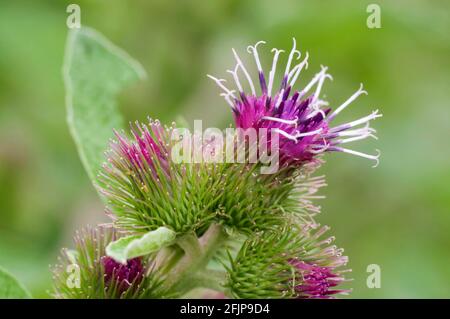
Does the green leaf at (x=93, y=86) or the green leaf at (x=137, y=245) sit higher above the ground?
the green leaf at (x=93, y=86)

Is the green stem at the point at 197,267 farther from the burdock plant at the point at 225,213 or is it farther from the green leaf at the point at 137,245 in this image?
the green leaf at the point at 137,245

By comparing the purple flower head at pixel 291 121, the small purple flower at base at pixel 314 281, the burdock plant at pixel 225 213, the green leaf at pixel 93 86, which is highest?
the green leaf at pixel 93 86

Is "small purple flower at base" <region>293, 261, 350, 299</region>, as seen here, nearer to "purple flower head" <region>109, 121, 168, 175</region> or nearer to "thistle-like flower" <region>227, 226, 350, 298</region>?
"thistle-like flower" <region>227, 226, 350, 298</region>

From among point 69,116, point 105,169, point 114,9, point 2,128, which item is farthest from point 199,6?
point 105,169

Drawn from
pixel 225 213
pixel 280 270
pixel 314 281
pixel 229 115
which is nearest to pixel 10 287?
pixel 225 213

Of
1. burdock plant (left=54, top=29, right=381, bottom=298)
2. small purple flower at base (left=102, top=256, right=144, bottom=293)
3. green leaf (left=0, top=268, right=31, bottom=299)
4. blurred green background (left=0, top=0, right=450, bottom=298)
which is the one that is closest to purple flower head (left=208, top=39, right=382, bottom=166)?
burdock plant (left=54, top=29, right=381, bottom=298)

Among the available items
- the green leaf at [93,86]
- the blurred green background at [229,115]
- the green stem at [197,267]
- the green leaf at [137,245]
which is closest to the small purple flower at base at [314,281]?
the green stem at [197,267]
